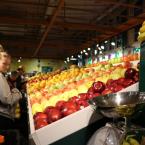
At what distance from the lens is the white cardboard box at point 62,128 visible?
89.7 inches

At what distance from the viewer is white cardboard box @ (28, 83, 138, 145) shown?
2.28 meters

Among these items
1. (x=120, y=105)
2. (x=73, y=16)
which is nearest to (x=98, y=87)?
(x=120, y=105)

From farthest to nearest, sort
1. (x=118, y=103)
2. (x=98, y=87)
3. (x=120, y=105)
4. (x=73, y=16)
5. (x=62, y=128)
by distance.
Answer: (x=73, y=16) < (x=98, y=87) < (x=62, y=128) < (x=118, y=103) < (x=120, y=105)

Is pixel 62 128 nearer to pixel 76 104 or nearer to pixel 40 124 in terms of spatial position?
pixel 40 124

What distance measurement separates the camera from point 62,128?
90.8 inches

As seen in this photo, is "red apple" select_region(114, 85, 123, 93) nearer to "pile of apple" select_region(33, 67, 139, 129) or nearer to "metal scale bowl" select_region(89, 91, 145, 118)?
"pile of apple" select_region(33, 67, 139, 129)

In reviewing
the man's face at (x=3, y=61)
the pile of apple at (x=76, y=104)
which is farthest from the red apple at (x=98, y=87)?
the man's face at (x=3, y=61)

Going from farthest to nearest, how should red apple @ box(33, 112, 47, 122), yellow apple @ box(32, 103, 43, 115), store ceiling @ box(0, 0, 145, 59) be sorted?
store ceiling @ box(0, 0, 145, 59), yellow apple @ box(32, 103, 43, 115), red apple @ box(33, 112, 47, 122)

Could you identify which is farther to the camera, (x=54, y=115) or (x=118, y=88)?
(x=118, y=88)

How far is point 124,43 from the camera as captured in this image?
56.7ft

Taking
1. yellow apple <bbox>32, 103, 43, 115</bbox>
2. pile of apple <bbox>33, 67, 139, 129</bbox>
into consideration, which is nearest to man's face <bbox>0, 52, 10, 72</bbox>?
yellow apple <bbox>32, 103, 43, 115</bbox>

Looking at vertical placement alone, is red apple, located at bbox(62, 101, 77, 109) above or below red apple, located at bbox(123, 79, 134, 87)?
below

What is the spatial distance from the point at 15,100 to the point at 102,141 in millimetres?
2060

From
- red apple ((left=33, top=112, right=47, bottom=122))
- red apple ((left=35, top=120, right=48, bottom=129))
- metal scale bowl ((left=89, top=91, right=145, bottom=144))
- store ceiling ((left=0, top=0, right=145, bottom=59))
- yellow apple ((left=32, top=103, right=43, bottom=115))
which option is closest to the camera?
metal scale bowl ((left=89, top=91, right=145, bottom=144))
